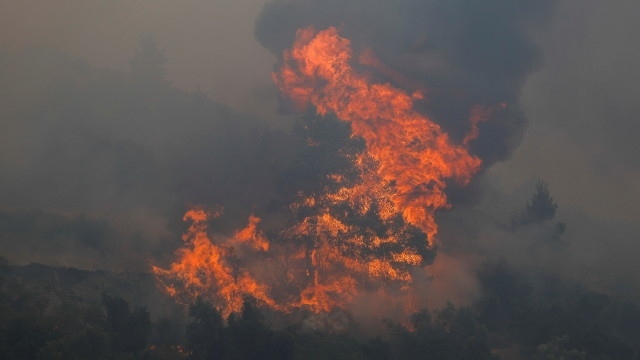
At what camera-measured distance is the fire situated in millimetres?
61281

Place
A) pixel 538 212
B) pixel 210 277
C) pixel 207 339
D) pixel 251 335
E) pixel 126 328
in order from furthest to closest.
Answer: pixel 538 212 → pixel 210 277 → pixel 207 339 → pixel 251 335 → pixel 126 328

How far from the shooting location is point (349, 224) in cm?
6194

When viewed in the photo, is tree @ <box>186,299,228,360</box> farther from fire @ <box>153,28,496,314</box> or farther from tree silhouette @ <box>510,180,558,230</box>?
tree silhouette @ <box>510,180,558,230</box>

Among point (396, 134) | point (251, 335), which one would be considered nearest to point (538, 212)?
point (396, 134)

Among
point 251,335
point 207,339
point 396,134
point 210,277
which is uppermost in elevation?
point 396,134

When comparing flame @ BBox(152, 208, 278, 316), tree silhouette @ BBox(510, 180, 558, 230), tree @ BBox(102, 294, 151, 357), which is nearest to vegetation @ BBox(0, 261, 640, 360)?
tree @ BBox(102, 294, 151, 357)

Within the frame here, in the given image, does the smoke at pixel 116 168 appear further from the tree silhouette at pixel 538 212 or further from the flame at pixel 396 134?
the tree silhouette at pixel 538 212

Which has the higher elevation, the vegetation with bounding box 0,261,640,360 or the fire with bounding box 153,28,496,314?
the fire with bounding box 153,28,496,314

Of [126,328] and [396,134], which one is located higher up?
[396,134]

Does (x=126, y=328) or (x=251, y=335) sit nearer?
(x=126, y=328)

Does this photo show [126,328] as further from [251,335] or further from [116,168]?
[116,168]

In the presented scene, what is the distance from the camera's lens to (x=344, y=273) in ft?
204

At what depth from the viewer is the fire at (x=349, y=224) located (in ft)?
201

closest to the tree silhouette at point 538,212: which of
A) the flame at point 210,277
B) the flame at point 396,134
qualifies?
the flame at point 396,134
